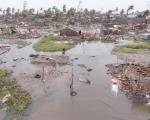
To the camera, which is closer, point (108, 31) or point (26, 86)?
point (26, 86)

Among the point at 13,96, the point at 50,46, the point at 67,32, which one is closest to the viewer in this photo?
the point at 13,96

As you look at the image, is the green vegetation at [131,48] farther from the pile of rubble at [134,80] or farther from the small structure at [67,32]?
the small structure at [67,32]

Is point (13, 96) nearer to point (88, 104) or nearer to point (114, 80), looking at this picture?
point (88, 104)

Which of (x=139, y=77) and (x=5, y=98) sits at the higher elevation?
(x=139, y=77)

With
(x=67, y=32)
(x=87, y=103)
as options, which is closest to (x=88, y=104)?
(x=87, y=103)

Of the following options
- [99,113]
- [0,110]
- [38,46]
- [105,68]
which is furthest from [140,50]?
[0,110]

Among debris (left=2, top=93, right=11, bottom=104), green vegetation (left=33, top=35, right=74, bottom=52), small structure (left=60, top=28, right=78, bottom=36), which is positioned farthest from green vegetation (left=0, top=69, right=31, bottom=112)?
small structure (left=60, top=28, right=78, bottom=36)

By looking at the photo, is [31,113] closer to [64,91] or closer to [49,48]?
[64,91]

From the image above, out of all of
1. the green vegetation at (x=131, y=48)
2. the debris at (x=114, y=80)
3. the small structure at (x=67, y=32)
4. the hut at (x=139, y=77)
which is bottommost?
Answer: the debris at (x=114, y=80)

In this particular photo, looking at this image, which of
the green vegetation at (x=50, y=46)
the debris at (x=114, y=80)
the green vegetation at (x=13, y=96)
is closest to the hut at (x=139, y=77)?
the debris at (x=114, y=80)
